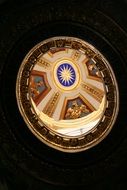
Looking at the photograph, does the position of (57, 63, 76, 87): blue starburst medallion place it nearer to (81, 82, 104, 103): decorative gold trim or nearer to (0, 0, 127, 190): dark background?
(81, 82, 104, 103): decorative gold trim

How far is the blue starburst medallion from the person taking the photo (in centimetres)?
Result: 1104

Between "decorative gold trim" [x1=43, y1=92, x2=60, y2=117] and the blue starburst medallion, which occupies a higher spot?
the blue starburst medallion

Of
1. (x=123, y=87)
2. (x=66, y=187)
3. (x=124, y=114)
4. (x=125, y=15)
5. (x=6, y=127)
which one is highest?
(x=125, y=15)

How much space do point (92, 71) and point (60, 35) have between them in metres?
4.85

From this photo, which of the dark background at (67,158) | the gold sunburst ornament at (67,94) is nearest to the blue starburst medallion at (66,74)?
the gold sunburst ornament at (67,94)

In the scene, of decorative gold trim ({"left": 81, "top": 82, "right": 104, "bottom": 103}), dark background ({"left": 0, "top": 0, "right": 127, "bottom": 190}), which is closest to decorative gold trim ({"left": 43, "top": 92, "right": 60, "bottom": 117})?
decorative gold trim ({"left": 81, "top": 82, "right": 104, "bottom": 103})

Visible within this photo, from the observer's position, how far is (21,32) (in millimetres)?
5762

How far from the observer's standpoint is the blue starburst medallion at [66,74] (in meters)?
11.0

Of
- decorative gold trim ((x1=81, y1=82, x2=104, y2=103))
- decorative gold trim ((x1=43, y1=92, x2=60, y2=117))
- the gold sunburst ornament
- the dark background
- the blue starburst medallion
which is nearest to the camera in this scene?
the dark background

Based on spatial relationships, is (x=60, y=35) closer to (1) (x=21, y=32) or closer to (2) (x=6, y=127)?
(1) (x=21, y=32)

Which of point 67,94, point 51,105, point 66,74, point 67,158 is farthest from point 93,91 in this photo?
point 67,158

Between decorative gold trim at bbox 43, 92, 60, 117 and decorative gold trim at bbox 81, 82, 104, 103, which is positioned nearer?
decorative gold trim at bbox 43, 92, 60, 117

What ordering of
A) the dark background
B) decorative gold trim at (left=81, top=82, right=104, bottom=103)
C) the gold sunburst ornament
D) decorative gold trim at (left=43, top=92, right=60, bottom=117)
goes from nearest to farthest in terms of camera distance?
the dark background < the gold sunburst ornament < decorative gold trim at (left=43, top=92, right=60, bottom=117) < decorative gold trim at (left=81, top=82, right=104, bottom=103)

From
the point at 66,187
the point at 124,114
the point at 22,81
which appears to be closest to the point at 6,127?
the point at 22,81
